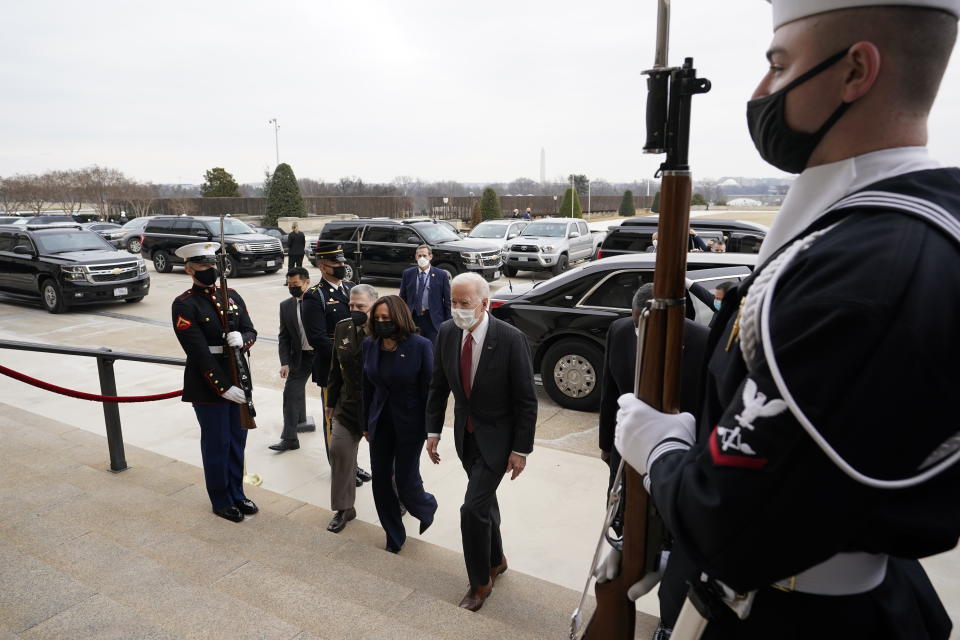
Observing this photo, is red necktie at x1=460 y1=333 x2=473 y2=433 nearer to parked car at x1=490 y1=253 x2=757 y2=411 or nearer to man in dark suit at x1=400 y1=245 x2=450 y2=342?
parked car at x1=490 y1=253 x2=757 y2=411

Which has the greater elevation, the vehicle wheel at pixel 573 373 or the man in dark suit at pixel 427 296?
the man in dark suit at pixel 427 296

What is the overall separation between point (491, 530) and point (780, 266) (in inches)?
120

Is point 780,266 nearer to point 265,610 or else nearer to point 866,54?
point 866,54

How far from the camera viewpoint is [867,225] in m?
1.07

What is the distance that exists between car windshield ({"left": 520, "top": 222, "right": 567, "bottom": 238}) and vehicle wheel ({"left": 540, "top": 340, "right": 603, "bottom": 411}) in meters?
13.3

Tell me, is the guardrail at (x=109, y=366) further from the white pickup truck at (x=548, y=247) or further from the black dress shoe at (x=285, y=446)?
the white pickup truck at (x=548, y=247)

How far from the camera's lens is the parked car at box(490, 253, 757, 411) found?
23.9ft

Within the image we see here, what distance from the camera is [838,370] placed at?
0.98m

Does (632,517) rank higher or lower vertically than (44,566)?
higher

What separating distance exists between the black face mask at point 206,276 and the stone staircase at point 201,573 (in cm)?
160

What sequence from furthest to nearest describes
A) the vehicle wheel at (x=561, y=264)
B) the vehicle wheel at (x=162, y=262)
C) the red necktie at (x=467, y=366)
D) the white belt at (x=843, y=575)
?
the vehicle wheel at (x=162, y=262) < the vehicle wheel at (x=561, y=264) < the red necktie at (x=467, y=366) < the white belt at (x=843, y=575)

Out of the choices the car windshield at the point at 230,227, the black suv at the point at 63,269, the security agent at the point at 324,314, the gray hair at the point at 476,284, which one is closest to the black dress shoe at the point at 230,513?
the security agent at the point at 324,314

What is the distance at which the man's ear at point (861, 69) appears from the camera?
3.73 ft

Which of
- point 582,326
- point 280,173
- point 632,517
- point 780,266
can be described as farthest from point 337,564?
point 280,173
